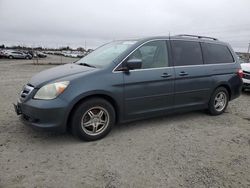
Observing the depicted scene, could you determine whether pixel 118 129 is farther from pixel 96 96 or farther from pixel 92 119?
pixel 96 96

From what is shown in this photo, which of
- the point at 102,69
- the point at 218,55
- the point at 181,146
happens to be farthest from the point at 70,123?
the point at 218,55

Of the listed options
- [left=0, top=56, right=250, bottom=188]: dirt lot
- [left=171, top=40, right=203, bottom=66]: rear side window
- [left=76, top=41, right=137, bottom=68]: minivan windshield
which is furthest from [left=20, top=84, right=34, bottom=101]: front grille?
[left=171, top=40, right=203, bottom=66]: rear side window

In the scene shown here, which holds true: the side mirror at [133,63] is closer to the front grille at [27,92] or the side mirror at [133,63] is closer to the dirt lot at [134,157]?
the dirt lot at [134,157]

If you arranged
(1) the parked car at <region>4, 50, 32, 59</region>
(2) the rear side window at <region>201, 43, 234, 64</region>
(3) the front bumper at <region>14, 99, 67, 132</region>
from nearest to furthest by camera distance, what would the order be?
(3) the front bumper at <region>14, 99, 67, 132</region> → (2) the rear side window at <region>201, 43, 234, 64</region> → (1) the parked car at <region>4, 50, 32, 59</region>

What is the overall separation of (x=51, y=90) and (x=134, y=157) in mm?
1574

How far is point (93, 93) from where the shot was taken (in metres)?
3.81

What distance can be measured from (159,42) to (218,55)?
176cm

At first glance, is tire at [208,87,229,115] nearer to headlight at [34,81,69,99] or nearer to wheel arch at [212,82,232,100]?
wheel arch at [212,82,232,100]

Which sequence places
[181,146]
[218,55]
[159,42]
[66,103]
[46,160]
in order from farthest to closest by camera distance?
[218,55] → [159,42] → [181,146] → [66,103] → [46,160]

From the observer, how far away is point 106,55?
4605 millimetres

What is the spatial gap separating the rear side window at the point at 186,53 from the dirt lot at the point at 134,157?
4.18 ft

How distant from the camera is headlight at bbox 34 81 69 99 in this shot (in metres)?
3.63

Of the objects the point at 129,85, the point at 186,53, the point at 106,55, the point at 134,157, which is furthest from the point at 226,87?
the point at 134,157

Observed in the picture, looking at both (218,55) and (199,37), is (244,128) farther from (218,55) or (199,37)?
(199,37)
